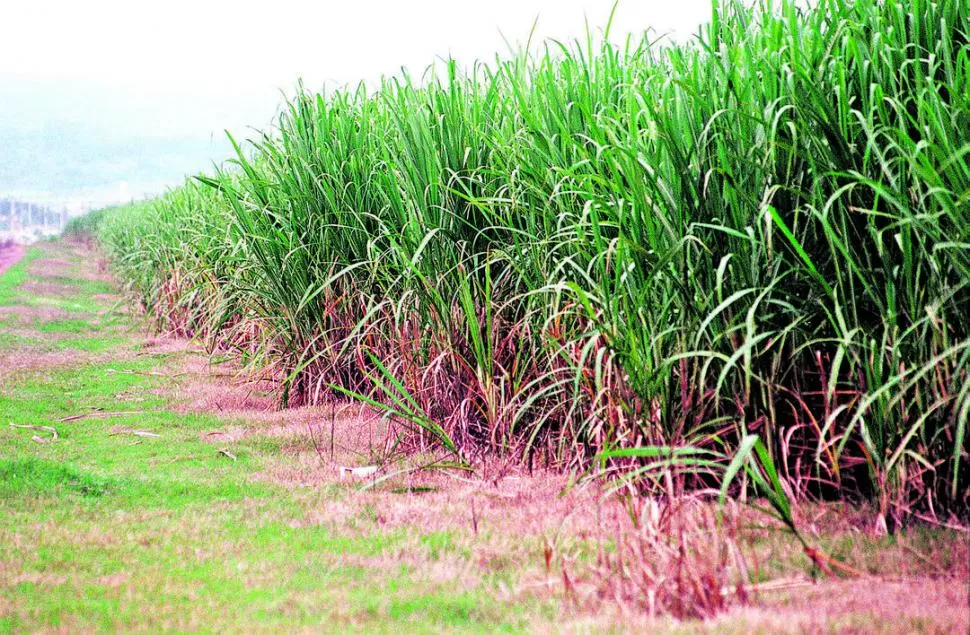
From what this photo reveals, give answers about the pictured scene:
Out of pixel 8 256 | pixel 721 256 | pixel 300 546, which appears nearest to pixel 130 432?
pixel 300 546

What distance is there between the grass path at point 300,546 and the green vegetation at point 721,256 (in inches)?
12.7

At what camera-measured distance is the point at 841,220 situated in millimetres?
2795

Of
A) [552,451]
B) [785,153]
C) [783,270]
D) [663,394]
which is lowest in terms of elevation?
[552,451]

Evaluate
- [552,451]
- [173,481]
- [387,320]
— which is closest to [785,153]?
[552,451]

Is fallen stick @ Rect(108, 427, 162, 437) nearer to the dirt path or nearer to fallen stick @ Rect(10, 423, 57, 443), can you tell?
fallen stick @ Rect(10, 423, 57, 443)

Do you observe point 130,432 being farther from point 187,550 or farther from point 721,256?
point 721,256

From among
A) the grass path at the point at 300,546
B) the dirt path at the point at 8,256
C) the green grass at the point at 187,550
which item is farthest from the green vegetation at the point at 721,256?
the dirt path at the point at 8,256

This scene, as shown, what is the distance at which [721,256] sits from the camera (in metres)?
3.06

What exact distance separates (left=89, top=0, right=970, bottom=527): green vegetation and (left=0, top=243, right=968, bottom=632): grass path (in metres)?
0.32

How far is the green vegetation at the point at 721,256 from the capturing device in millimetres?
2668

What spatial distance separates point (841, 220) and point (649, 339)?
70cm

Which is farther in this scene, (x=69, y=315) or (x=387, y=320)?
(x=69, y=315)

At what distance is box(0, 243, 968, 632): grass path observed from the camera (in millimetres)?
2236

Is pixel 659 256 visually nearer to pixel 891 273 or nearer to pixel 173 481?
pixel 891 273
